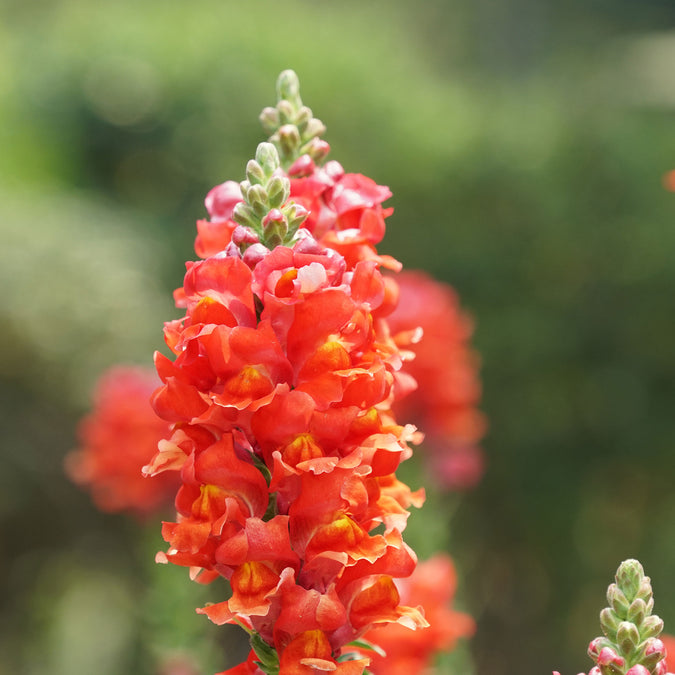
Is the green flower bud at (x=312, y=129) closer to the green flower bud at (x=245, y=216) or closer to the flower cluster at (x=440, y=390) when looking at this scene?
the green flower bud at (x=245, y=216)

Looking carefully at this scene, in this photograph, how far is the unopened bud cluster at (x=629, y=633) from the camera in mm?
1153

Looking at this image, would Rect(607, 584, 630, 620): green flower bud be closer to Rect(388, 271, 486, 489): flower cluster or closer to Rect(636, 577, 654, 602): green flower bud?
Rect(636, 577, 654, 602): green flower bud

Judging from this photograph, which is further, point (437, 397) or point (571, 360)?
point (571, 360)

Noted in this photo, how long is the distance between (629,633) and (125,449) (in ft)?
11.4

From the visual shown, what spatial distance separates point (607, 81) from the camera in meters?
8.80

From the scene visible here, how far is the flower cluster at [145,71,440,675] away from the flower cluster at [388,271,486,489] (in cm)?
293

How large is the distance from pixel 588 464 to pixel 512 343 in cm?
120

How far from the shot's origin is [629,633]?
3.82 feet

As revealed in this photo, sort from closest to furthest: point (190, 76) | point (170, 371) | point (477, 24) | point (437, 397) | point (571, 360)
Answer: point (170, 371), point (437, 397), point (571, 360), point (190, 76), point (477, 24)

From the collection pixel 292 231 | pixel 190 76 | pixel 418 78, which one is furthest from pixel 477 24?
pixel 292 231

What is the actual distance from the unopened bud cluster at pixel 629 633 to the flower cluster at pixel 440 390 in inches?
122

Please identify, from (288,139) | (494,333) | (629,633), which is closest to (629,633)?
(629,633)

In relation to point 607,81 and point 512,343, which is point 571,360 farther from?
point 607,81

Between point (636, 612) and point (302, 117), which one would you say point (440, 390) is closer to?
point (302, 117)
